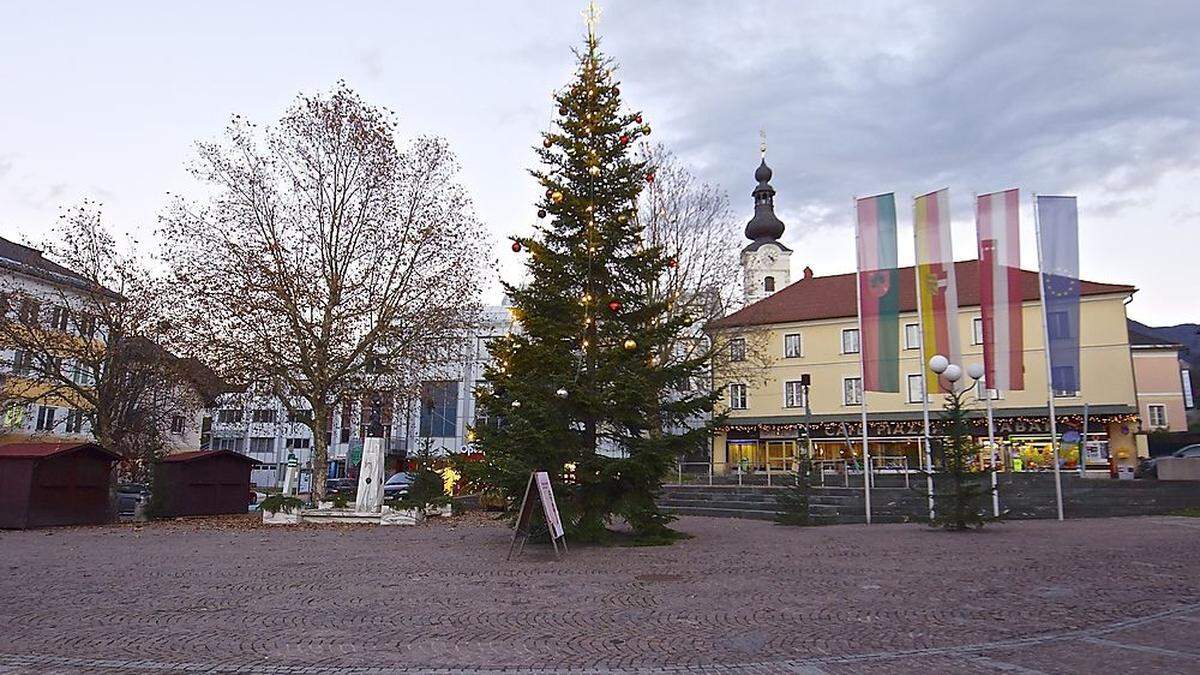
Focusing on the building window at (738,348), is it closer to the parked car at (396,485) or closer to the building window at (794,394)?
the building window at (794,394)

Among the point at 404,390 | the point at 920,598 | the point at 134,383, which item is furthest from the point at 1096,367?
the point at 134,383

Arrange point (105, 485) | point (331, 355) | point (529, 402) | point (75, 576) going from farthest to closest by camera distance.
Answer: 1. point (331, 355)
2. point (105, 485)
3. point (529, 402)
4. point (75, 576)

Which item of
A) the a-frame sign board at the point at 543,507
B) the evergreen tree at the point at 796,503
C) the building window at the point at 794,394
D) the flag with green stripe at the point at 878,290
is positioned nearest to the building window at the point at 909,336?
the building window at the point at 794,394

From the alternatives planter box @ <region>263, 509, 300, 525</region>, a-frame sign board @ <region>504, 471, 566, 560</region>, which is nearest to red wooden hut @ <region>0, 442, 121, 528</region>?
planter box @ <region>263, 509, 300, 525</region>

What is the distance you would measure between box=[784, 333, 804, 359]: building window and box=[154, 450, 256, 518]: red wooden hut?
110 feet

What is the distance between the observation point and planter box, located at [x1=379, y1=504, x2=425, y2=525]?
23109 millimetres

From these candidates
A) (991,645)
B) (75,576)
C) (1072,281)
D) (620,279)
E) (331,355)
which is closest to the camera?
(991,645)

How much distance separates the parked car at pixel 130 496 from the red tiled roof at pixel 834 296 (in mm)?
28480

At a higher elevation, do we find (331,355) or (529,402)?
(331,355)

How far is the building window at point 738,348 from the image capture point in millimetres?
36875

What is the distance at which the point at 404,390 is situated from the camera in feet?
85.0

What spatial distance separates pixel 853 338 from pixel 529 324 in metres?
37.2

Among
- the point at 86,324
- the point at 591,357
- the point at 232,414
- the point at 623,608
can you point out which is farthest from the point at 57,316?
the point at 623,608

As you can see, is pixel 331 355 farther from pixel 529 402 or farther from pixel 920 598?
pixel 920 598
